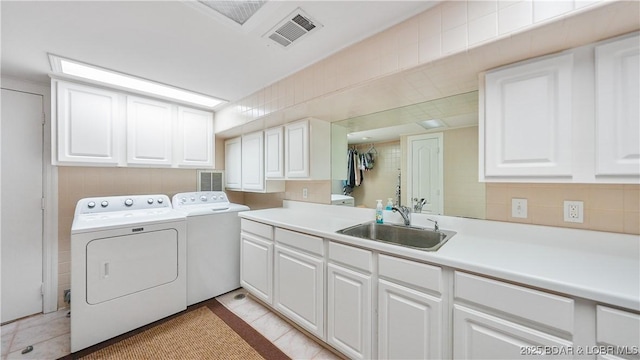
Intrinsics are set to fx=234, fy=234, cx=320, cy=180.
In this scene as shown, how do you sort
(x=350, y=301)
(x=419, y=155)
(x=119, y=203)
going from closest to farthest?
(x=350, y=301) < (x=419, y=155) < (x=119, y=203)

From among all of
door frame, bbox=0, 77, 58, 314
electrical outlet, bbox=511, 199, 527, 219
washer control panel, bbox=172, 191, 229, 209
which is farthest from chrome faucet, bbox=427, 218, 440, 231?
door frame, bbox=0, 77, 58, 314

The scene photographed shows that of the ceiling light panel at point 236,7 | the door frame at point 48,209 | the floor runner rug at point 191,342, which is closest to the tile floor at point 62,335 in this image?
the floor runner rug at point 191,342

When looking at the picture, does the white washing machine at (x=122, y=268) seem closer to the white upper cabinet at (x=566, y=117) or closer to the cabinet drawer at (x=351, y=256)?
the cabinet drawer at (x=351, y=256)

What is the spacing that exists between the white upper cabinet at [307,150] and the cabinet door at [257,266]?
741 mm

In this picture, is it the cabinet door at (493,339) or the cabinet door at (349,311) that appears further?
the cabinet door at (349,311)

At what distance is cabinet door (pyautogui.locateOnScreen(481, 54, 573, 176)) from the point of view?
1086 mm

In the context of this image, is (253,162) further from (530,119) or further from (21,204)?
(530,119)

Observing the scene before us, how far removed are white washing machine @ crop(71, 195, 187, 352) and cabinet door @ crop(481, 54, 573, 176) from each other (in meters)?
2.56

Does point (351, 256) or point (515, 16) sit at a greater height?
point (515, 16)

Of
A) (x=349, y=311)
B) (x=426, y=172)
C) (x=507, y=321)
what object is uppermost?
(x=426, y=172)

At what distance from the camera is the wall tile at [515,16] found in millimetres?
976

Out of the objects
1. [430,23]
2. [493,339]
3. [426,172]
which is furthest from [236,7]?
[493,339]

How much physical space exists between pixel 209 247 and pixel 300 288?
47.6 inches

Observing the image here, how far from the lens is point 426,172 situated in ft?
6.27
